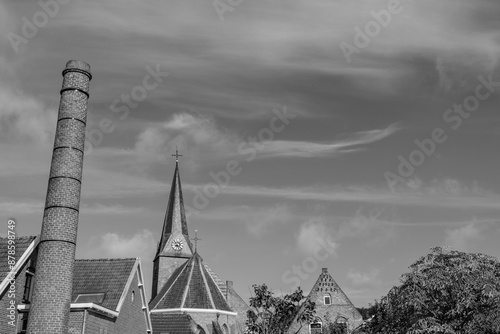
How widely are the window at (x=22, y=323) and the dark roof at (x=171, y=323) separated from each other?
15350 mm

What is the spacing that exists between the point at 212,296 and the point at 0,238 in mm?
21290

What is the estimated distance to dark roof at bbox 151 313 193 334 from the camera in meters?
34.0

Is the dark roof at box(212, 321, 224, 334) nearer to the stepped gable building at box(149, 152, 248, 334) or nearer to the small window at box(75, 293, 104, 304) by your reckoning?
the stepped gable building at box(149, 152, 248, 334)

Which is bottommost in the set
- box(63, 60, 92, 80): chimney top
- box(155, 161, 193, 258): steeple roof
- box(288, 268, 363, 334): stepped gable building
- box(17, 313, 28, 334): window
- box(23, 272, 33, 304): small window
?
box(17, 313, 28, 334): window

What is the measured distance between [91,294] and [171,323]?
1311 cm

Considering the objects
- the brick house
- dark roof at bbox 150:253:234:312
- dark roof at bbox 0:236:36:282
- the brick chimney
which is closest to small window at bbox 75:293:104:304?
the brick house

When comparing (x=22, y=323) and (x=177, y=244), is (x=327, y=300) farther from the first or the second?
(x=22, y=323)

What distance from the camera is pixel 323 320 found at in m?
39.1

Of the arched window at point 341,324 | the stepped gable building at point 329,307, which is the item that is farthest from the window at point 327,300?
the arched window at point 341,324

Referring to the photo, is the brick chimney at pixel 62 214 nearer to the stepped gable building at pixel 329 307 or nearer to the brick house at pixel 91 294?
the brick house at pixel 91 294

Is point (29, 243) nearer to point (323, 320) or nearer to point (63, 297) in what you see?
point (63, 297)

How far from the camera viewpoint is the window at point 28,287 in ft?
65.0

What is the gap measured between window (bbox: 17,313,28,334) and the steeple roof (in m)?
30.8

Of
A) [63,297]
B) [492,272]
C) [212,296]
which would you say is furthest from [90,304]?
[212,296]
